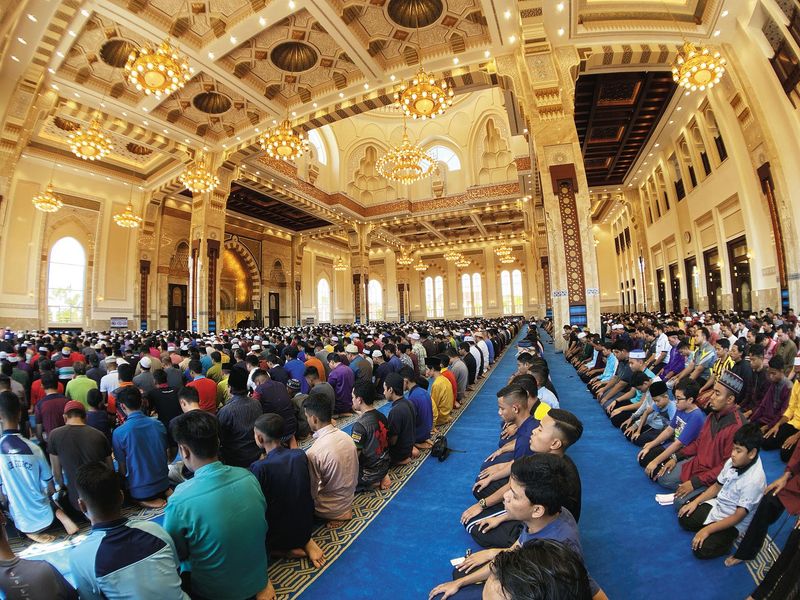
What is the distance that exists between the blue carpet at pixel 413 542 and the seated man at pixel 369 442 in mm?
215

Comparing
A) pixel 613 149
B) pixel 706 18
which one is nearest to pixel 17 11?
pixel 706 18

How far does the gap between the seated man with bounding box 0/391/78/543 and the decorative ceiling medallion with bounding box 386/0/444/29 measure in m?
8.39

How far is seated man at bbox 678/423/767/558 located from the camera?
6.09 feet

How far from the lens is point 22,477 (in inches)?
91.8

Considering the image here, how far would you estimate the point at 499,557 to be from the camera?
2.59ft

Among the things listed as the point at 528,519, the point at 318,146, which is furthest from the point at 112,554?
the point at 318,146

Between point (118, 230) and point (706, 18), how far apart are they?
17.7 m

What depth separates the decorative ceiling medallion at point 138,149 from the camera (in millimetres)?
13109

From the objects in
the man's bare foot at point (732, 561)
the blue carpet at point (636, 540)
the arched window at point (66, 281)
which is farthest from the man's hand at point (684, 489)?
the arched window at point (66, 281)

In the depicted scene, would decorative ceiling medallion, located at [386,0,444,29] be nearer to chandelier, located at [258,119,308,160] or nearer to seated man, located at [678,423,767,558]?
chandelier, located at [258,119,308,160]

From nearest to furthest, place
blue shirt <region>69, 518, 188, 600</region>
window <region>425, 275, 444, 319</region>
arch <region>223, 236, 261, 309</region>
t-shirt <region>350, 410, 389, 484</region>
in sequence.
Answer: blue shirt <region>69, 518, 188, 600</region>
t-shirt <region>350, 410, 389, 484</region>
arch <region>223, 236, 261, 309</region>
window <region>425, 275, 444, 319</region>

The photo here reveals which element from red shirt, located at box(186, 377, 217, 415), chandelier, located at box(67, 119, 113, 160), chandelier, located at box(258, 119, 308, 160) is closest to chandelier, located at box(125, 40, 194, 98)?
chandelier, located at box(258, 119, 308, 160)

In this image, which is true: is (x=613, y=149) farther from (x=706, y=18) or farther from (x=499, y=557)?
(x=499, y=557)

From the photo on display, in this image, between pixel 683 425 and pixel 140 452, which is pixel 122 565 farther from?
pixel 683 425
